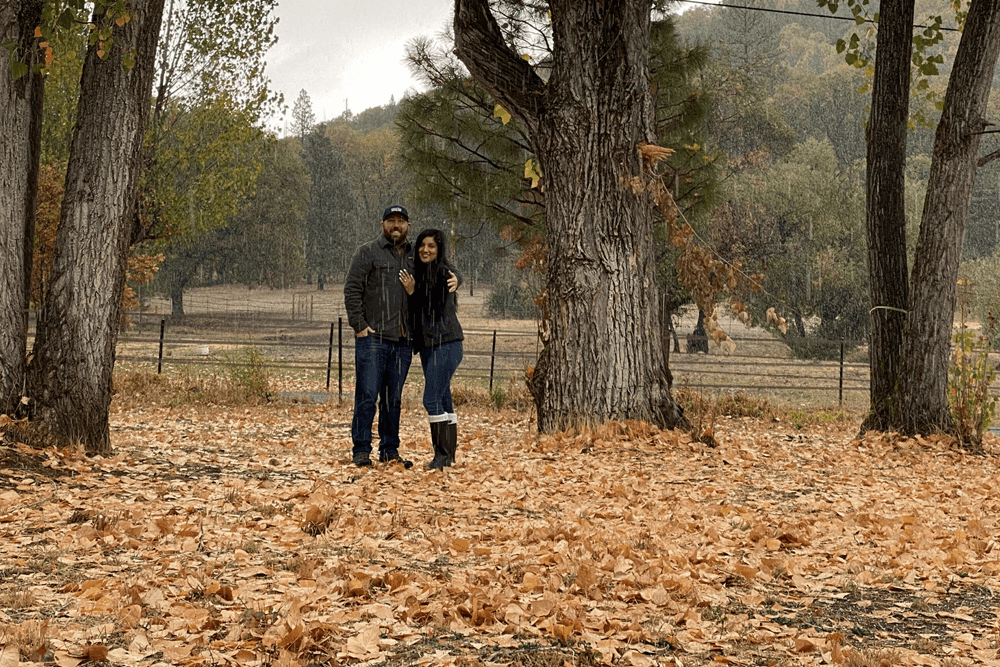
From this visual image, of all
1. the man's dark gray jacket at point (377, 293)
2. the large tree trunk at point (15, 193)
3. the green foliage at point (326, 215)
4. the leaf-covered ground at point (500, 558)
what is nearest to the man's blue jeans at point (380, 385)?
the man's dark gray jacket at point (377, 293)

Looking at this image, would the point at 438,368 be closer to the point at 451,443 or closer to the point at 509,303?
the point at 451,443

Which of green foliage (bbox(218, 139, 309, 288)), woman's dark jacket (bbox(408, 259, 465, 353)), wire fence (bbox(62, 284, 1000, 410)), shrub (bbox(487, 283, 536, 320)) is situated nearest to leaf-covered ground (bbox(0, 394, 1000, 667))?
woman's dark jacket (bbox(408, 259, 465, 353))

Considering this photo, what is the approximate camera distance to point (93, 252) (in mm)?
6832

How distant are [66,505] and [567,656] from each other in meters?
3.52

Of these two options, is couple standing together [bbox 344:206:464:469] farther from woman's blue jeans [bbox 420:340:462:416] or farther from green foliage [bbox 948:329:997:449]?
green foliage [bbox 948:329:997:449]

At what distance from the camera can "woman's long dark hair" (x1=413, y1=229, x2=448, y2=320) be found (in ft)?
23.3

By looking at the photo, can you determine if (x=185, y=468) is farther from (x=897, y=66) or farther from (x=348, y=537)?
(x=897, y=66)

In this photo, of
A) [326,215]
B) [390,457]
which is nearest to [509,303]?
[326,215]

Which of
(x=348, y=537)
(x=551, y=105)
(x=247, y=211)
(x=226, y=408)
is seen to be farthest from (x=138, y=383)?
(x=247, y=211)

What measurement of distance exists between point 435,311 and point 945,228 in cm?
560

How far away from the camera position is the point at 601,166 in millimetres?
8609

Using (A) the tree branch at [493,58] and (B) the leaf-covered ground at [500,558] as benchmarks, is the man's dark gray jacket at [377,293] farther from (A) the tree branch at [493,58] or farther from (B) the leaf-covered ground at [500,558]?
(A) the tree branch at [493,58]

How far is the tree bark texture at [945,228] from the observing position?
9320 millimetres

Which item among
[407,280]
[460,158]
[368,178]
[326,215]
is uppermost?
[368,178]
